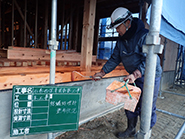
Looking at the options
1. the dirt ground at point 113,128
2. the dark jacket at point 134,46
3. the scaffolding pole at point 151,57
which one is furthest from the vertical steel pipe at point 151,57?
the dirt ground at point 113,128

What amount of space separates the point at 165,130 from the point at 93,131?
1.76 metres

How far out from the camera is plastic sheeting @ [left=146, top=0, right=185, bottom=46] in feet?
6.97

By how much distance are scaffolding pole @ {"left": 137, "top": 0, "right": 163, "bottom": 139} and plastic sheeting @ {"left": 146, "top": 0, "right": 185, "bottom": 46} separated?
0.75 meters

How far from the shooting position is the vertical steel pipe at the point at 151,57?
137cm

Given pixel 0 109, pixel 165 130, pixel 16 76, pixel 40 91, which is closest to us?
pixel 40 91

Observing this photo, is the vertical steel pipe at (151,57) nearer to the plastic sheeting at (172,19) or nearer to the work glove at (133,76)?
A: the work glove at (133,76)

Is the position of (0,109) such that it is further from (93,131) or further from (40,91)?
(93,131)

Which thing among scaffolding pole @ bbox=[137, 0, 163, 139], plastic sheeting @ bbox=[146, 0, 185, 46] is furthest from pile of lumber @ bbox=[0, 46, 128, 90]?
plastic sheeting @ bbox=[146, 0, 185, 46]

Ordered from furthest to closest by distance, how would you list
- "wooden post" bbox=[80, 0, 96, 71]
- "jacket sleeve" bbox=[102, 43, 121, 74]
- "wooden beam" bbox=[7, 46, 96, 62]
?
"wooden post" bbox=[80, 0, 96, 71] → "jacket sleeve" bbox=[102, 43, 121, 74] → "wooden beam" bbox=[7, 46, 96, 62]

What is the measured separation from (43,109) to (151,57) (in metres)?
1.50

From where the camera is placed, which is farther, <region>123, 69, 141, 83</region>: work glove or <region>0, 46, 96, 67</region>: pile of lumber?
<region>0, 46, 96, 67</region>: pile of lumber

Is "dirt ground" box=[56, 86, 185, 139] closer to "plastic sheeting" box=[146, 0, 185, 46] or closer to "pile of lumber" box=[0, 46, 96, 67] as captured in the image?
"pile of lumber" box=[0, 46, 96, 67]

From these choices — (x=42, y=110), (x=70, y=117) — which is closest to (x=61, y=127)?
(x=70, y=117)

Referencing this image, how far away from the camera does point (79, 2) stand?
7078 millimetres
